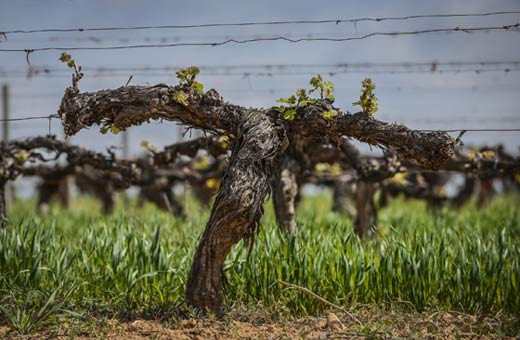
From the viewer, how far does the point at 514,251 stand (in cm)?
549

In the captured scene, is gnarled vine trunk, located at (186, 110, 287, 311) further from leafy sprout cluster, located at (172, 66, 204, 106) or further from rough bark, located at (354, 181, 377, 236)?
rough bark, located at (354, 181, 377, 236)

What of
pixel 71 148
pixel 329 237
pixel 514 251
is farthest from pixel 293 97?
pixel 71 148

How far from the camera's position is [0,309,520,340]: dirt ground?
155 inches

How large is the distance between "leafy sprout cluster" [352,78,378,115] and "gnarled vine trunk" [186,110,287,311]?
599 millimetres

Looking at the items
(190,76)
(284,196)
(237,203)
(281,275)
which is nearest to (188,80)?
(190,76)

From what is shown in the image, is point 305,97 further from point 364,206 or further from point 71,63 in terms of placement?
point 364,206

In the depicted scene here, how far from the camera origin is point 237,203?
12.9 ft

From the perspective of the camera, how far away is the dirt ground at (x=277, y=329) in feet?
12.9

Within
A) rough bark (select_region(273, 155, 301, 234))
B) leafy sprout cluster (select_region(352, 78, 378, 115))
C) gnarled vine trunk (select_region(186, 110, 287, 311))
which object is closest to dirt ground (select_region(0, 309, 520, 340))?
gnarled vine trunk (select_region(186, 110, 287, 311))

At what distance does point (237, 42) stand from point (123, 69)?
1148 mm

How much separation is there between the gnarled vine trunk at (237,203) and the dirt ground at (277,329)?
246mm

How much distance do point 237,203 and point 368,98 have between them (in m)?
1.19

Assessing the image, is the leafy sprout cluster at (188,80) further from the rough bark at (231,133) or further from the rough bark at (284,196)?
the rough bark at (284,196)

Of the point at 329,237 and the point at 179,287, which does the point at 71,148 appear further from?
the point at 329,237
